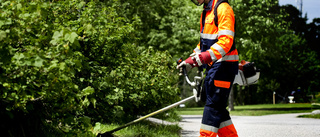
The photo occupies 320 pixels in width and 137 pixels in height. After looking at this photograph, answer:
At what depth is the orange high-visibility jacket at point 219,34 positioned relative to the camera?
3961 mm

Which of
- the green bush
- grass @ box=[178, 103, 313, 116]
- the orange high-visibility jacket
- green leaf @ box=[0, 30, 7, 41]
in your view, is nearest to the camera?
green leaf @ box=[0, 30, 7, 41]

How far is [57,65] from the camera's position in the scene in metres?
3.21

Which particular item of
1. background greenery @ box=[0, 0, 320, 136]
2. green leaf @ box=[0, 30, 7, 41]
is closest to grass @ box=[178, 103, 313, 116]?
background greenery @ box=[0, 0, 320, 136]

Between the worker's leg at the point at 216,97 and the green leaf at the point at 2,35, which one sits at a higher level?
the green leaf at the point at 2,35

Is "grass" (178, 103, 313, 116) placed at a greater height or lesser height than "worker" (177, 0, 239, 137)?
lesser

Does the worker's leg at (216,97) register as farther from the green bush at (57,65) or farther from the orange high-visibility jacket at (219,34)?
the green bush at (57,65)

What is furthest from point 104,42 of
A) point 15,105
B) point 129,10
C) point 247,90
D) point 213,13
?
point 247,90

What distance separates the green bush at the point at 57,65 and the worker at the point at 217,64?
1.17 m

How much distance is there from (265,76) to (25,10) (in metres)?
42.0

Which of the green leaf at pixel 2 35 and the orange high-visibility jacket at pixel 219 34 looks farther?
the orange high-visibility jacket at pixel 219 34

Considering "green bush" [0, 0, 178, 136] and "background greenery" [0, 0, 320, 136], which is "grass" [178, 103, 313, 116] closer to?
"background greenery" [0, 0, 320, 136]

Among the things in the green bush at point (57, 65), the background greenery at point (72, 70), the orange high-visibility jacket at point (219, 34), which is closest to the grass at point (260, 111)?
the background greenery at point (72, 70)

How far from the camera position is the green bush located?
3238 millimetres

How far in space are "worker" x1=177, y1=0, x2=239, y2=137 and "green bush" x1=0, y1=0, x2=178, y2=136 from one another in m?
1.17
